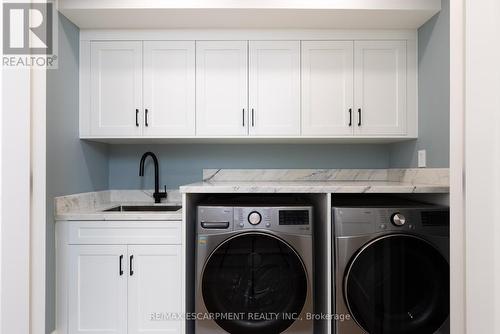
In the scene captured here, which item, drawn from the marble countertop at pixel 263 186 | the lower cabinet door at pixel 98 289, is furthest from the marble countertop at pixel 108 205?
the lower cabinet door at pixel 98 289

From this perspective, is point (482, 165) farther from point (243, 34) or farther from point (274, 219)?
point (243, 34)

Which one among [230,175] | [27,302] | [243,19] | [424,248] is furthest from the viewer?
[230,175]

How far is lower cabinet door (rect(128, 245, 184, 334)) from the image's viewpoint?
179 centimetres

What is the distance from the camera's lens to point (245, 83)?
2102 mm

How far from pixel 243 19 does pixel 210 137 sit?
839 mm

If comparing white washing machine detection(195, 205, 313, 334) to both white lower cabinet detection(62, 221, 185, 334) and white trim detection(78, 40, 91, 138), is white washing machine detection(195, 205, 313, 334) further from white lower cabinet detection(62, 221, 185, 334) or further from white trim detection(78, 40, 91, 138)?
white trim detection(78, 40, 91, 138)

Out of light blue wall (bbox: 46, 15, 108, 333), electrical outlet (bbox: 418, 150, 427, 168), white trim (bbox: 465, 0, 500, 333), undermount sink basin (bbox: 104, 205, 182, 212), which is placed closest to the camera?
white trim (bbox: 465, 0, 500, 333)

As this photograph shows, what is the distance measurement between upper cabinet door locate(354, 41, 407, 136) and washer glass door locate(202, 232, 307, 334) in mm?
1115

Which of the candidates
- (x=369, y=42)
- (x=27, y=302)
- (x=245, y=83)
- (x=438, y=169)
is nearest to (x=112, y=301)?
(x=27, y=302)

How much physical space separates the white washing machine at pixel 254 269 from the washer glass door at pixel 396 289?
10.8 inches

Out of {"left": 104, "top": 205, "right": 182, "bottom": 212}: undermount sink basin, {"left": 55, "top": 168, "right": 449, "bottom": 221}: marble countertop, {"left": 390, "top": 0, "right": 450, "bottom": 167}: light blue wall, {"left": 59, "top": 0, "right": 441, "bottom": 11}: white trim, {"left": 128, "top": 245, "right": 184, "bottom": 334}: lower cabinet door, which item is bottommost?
{"left": 128, "top": 245, "right": 184, "bottom": 334}: lower cabinet door

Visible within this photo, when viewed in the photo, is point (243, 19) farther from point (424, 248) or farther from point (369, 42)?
point (424, 248)

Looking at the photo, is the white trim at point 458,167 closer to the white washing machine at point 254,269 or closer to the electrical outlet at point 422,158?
the white washing machine at point 254,269

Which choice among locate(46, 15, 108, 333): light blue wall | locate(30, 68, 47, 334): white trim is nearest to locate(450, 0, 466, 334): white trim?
locate(30, 68, 47, 334): white trim
